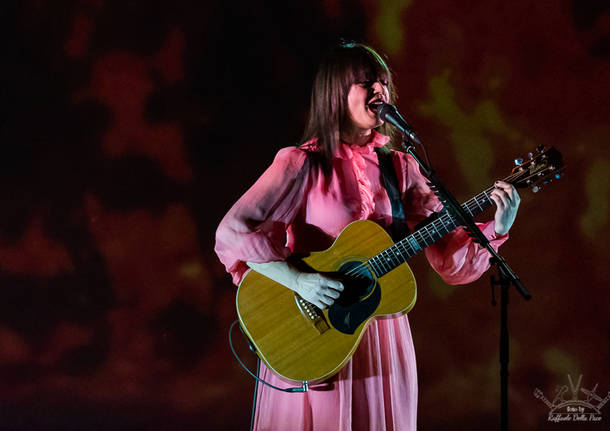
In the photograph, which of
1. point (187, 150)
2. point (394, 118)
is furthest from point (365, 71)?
point (187, 150)

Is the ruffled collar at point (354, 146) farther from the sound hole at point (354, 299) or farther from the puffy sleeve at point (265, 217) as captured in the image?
the sound hole at point (354, 299)

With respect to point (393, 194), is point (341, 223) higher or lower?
lower

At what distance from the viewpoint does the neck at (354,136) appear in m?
1.95

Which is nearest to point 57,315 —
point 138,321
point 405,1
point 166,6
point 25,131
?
point 138,321

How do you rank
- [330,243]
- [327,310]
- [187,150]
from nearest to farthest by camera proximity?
[327,310], [330,243], [187,150]

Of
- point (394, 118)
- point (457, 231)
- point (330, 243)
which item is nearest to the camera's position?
point (394, 118)

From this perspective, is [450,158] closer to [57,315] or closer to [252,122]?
[252,122]

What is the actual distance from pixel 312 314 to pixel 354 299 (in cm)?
14

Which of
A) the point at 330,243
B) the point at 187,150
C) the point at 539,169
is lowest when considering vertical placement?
the point at 330,243

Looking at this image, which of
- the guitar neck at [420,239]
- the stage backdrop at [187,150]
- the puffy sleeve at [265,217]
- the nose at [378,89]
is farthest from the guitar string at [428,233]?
the stage backdrop at [187,150]

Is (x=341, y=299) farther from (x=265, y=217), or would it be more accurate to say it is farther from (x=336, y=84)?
(x=336, y=84)

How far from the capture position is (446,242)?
1.98 meters

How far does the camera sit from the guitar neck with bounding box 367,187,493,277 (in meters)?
1.78

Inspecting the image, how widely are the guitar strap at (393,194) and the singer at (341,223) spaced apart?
2cm
